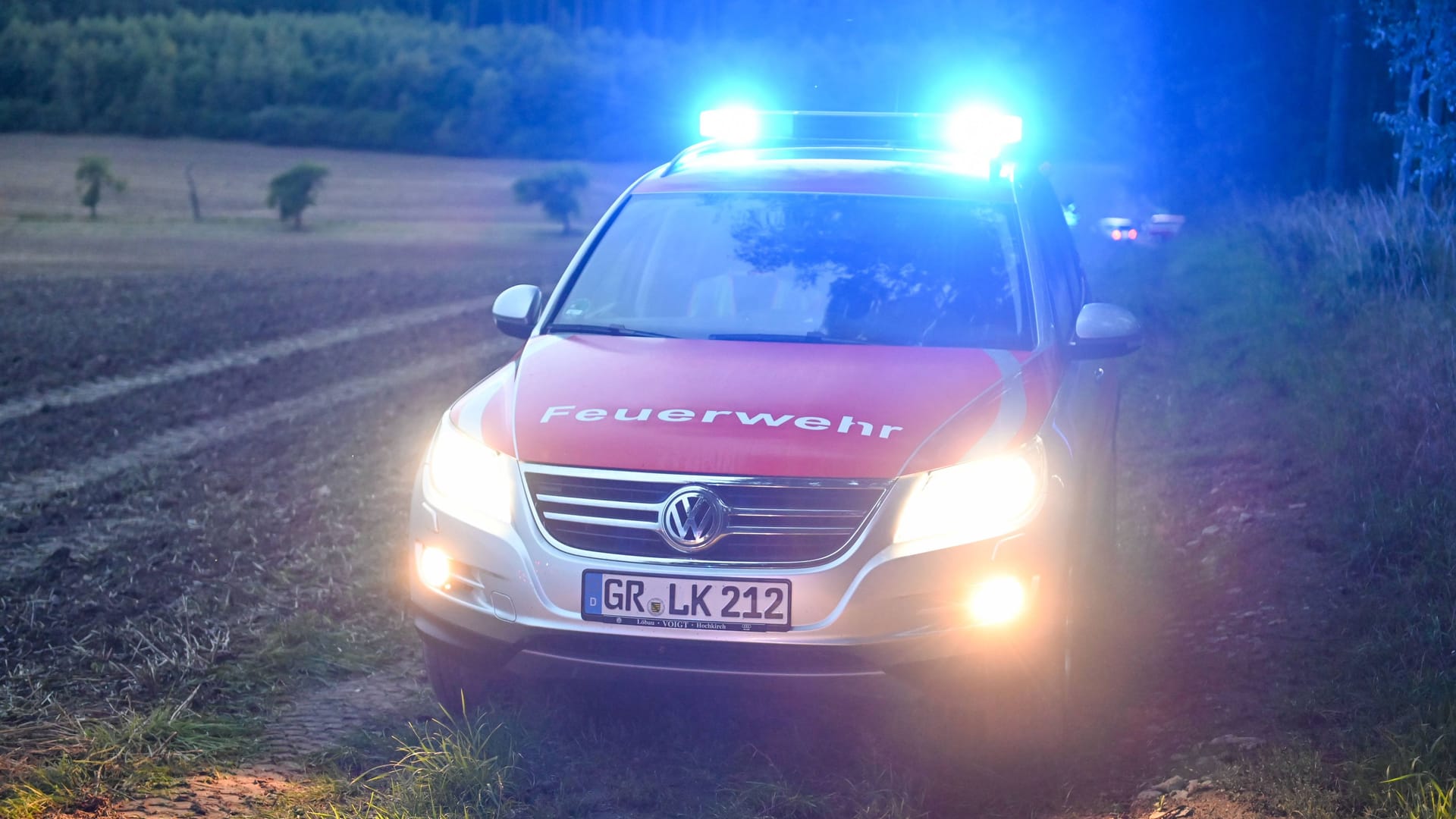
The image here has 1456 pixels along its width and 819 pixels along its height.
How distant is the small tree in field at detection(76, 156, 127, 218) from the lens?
3769cm

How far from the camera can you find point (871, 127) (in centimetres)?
609

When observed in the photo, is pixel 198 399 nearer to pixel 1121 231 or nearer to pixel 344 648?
pixel 344 648

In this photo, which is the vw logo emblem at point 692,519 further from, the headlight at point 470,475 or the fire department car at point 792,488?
the headlight at point 470,475

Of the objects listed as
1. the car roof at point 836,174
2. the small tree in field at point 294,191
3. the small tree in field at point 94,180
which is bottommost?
the small tree in field at point 294,191

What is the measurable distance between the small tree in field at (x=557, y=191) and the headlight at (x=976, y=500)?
41174 millimetres

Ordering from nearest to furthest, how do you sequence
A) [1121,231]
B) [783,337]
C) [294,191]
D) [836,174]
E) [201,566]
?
[783,337]
[836,174]
[201,566]
[1121,231]
[294,191]

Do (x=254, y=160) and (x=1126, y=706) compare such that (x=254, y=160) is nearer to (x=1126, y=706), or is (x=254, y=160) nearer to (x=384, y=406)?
(x=384, y=406)

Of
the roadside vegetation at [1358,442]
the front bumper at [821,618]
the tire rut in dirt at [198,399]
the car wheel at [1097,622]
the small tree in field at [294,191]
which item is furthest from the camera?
the small tree in field at [294,191]

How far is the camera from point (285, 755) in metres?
4.10

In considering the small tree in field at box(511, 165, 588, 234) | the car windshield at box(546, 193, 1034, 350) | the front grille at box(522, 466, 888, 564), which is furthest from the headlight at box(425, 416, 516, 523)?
the small tree in field at box(511, 165, 588, 234)

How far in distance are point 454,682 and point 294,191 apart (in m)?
40.2

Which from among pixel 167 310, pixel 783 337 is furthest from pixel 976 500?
pixel 167 310

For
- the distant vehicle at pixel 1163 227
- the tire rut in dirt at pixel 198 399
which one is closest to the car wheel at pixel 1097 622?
the tire rut in dirt at pixel 198 399

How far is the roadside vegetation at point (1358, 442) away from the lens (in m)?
3.72
